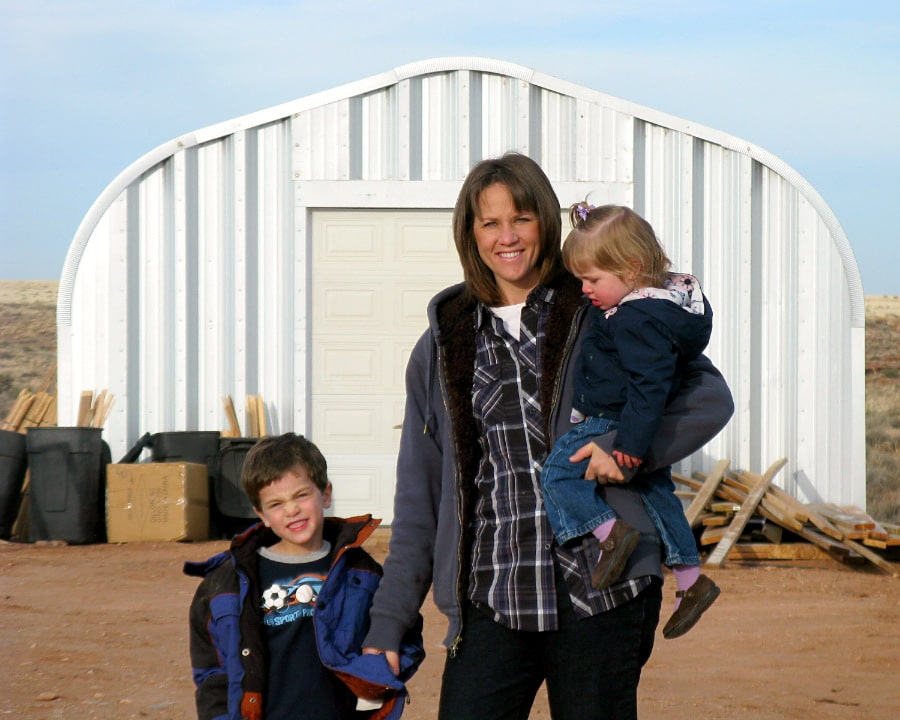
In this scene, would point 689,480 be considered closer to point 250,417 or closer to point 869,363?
point 250,417

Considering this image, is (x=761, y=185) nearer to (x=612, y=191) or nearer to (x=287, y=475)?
(x=612, y=191)

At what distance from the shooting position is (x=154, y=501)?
402 inches

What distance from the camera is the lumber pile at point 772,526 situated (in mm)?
9406

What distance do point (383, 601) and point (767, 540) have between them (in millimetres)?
8031

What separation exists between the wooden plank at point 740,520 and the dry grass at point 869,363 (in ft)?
34.9

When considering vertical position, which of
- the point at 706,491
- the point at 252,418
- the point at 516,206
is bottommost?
the point at 706,491

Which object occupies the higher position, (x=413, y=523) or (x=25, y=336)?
(x=25, y=336)

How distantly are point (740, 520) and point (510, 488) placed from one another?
7.39 metres

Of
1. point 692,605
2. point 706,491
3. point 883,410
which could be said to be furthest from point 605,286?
point 883,410

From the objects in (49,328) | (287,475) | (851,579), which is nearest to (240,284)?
(851,579)

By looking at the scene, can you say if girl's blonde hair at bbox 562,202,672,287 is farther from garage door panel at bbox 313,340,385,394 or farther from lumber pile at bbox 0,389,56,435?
lumber pile at bbox 0,389,56,435

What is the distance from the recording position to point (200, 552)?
9.66m

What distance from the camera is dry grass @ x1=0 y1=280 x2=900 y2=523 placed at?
2292cm

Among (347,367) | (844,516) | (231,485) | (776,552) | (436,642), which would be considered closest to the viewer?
(436,642)
